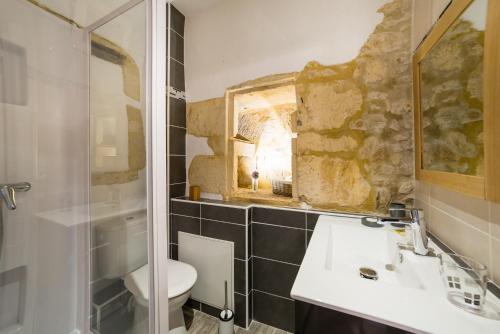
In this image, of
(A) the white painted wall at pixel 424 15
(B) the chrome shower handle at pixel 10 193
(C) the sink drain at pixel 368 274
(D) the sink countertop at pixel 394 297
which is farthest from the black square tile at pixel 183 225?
(A) the white painted wall at pixel 424 15

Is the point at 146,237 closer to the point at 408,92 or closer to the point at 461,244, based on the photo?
the point at 461,244

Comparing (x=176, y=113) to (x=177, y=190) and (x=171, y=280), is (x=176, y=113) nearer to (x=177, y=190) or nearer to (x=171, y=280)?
(x=177, y=190)

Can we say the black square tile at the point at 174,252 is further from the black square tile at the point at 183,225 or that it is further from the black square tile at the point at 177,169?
the black square tile at the point at 177,169

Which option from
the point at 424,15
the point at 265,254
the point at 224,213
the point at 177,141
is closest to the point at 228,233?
the point at 224,213

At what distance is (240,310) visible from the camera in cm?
147

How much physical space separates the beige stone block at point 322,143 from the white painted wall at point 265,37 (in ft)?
1.61

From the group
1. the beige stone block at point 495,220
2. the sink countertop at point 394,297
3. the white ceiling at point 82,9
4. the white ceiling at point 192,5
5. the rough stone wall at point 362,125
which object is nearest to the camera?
the sink countertop at point 394,297

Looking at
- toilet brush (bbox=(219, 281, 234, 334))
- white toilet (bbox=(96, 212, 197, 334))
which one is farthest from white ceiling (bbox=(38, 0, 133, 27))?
toilet brush (bbox=(219, 281, 234, 334))

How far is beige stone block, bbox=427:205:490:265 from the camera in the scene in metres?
0.60

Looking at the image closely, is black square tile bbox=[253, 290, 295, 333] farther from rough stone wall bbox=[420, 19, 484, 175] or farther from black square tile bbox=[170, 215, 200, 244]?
rough stone wall bbox=[420, 19, 484, 175]

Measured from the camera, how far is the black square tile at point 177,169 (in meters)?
1.76

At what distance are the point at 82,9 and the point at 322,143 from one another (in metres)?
1.50

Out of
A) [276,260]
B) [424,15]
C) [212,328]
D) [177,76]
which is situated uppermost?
[177,76]

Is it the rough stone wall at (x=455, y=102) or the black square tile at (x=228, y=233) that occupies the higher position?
the rough stone wall at (x=455, y=102)
